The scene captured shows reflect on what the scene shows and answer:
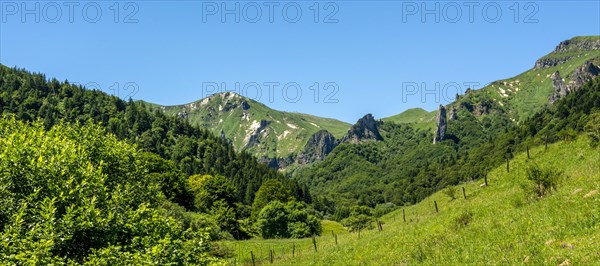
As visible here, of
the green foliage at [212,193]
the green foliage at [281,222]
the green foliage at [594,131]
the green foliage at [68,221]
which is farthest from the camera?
the green foliage at [212,193]

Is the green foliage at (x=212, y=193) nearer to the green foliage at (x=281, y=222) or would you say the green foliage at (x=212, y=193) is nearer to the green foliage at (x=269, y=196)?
the green foliage at (x=269, y=196)

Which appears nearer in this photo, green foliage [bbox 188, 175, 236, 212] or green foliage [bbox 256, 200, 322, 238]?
green foliage [bbox 256, 200, 322, 238]

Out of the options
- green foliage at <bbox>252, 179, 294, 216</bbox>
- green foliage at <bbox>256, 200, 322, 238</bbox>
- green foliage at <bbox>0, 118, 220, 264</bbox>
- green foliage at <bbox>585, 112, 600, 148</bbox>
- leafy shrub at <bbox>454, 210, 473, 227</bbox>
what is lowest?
green foliage at <bbox>256, 200, 322, 238</bbox>

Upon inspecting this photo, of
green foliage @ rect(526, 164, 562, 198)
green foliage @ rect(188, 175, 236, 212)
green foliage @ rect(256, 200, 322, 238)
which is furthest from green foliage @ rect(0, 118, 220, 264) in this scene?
green foliage @ rect(188, 175, 236, 212)

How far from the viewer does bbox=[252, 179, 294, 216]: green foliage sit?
12519 centimetres

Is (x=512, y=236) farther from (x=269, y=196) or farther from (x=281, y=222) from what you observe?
(x=269, y=196)

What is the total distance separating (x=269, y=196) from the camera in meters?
127

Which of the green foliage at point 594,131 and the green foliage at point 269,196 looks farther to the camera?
the green foliage at point 269,196

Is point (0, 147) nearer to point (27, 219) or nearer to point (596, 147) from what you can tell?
point (27, 219)

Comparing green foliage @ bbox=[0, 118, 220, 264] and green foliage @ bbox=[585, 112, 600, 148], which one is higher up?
green foliage @ bbox=[585, 112, 600, 148]

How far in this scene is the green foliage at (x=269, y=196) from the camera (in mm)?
125188

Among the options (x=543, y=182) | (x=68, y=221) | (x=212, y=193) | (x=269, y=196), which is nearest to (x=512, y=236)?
(x=543, y=182)

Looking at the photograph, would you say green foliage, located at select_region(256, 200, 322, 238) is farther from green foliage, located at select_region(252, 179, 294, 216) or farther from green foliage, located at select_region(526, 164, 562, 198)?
green foliage, located at select_region(526, 164, 562, 198)

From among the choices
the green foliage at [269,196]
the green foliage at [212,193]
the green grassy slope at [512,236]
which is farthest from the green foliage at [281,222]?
the green grassy slope at [512,236]
